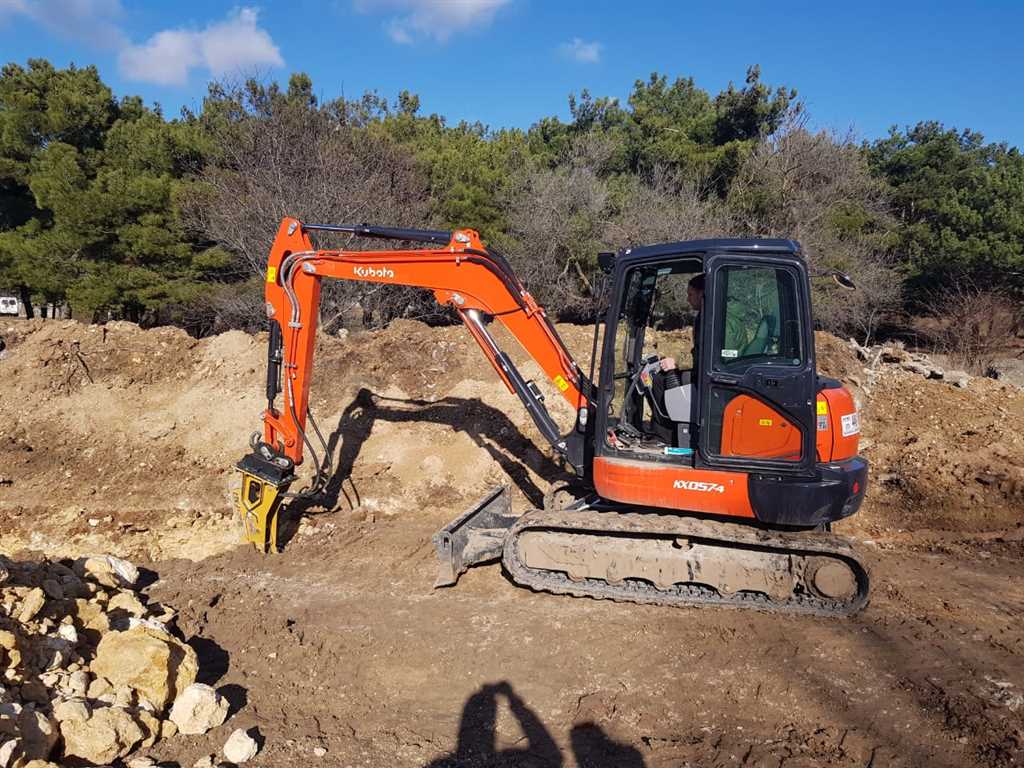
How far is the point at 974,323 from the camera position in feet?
57.5

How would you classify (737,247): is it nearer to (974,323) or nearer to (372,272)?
(372,272)

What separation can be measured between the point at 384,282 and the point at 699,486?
3.11 meters

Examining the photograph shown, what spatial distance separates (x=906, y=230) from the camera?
66.1 ft

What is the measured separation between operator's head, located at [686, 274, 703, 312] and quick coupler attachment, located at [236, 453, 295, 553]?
3719 mm

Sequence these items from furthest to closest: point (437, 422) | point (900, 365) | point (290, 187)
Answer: point (290, 187) → point (900, 365) → point (437, 422)

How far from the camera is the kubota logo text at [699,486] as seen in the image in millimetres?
5211

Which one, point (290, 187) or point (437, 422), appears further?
point (290, 187)

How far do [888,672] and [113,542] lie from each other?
7149mm

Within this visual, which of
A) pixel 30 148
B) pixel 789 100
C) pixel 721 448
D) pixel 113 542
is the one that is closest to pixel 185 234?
pixel 30 148

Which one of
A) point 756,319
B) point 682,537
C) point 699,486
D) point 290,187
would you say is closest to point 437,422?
point 682,537

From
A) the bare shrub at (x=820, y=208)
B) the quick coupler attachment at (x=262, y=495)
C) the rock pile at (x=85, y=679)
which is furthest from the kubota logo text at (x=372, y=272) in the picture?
the bare shrub at (x=820, y=208)

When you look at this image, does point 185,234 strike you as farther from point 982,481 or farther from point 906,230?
point 906,230

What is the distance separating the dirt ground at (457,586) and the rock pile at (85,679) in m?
0.26

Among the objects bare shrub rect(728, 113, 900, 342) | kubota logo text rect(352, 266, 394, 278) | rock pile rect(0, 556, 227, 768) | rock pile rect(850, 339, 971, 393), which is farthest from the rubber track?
bare shrub rect(728, 113, 900, 342)
